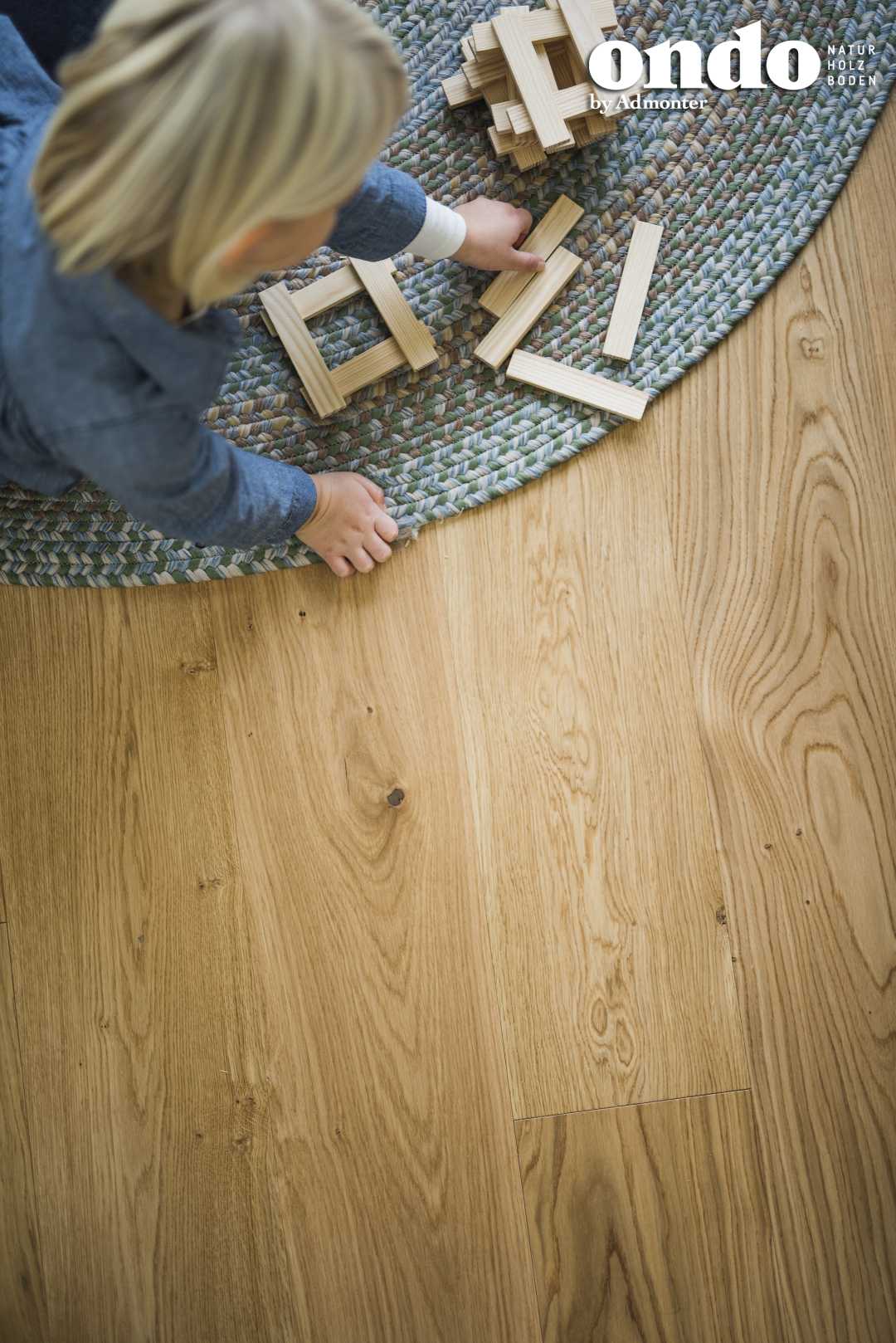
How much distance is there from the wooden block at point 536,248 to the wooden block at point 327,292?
91 mm

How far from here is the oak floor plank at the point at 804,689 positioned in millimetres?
754

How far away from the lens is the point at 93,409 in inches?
21.7

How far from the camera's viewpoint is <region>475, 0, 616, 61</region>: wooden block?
714mm

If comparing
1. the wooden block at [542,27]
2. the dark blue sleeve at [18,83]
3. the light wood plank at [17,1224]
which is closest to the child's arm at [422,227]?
the wooden block at [542,27]

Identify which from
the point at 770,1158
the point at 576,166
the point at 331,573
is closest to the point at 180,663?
the point at 331,573

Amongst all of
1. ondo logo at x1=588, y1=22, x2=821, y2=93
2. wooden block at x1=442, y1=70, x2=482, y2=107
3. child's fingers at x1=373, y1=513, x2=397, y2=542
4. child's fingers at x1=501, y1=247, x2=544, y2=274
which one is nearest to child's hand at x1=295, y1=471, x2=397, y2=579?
child's fingers at x1=373, y1=513, x2=397, y2=542

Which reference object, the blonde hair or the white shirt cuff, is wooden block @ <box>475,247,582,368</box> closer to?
the white shirt cuff

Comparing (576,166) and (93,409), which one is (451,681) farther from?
(576,166)

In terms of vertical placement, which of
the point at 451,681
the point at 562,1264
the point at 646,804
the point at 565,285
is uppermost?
the point at 565,285

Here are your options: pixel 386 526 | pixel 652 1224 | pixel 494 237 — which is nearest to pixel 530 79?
pixel 494 237

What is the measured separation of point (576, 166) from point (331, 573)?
0.41 meters

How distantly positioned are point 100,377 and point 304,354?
0.26 metres

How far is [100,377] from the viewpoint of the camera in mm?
543

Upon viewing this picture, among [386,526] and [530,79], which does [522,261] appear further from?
[386,526]
